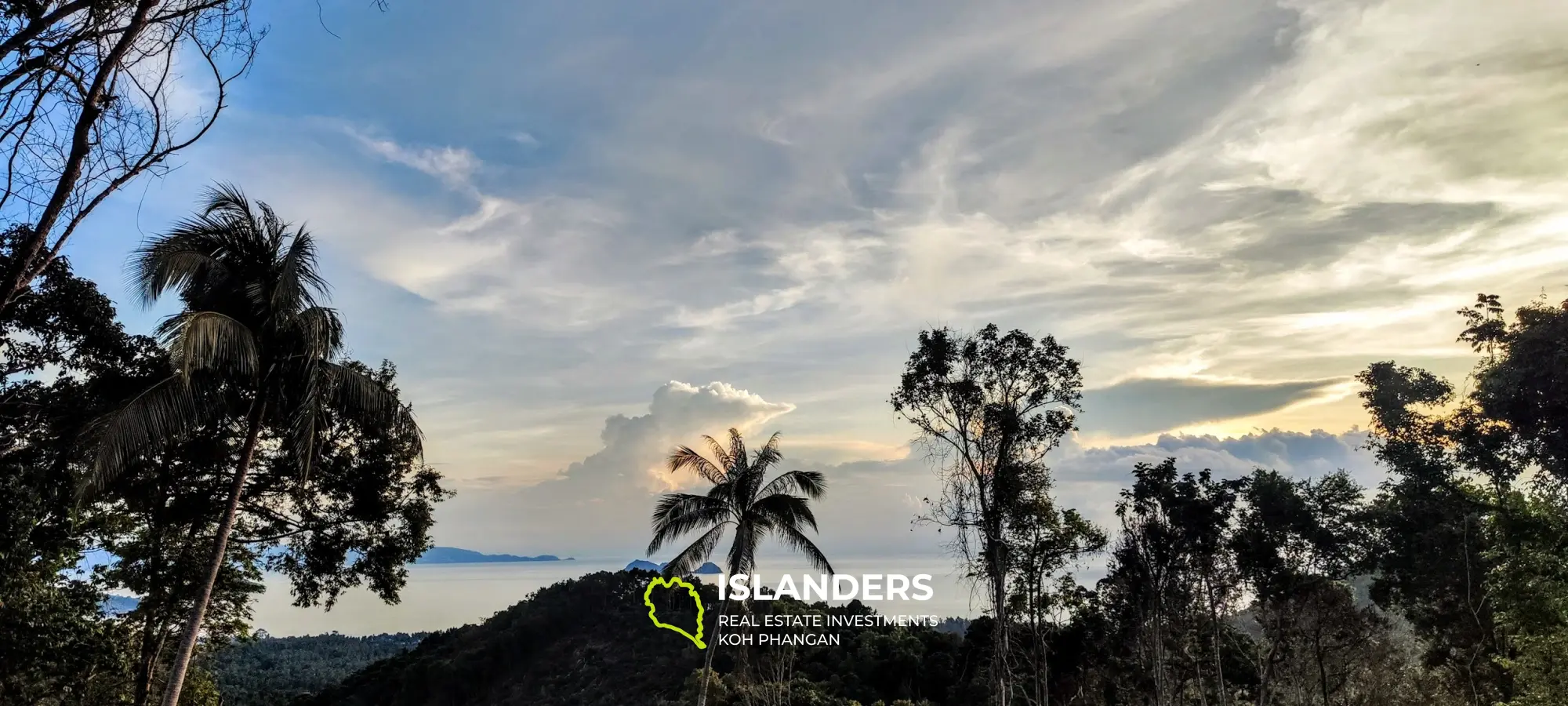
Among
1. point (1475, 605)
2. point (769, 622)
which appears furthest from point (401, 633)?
point (1475, 605)

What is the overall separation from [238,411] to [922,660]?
26605 millimetres

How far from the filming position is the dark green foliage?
4541cm

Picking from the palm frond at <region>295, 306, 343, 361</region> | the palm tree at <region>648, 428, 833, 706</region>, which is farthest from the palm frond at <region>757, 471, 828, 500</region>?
the palm frond at <region>295, 306, 343, 361</region>

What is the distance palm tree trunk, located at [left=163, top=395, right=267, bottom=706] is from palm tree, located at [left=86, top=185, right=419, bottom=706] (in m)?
0.02

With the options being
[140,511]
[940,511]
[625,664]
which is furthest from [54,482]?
[625,664]

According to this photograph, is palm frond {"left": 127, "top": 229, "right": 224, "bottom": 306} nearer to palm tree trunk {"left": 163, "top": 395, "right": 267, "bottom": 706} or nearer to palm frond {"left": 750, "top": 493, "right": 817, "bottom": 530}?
palm tree trunk {"left": 163, "top": 395, "right": 267, "bottom": 706}

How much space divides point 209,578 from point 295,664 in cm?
8740

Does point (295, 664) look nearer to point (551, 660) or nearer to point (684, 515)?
point (551, 660)

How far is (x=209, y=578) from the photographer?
9242 millimetres

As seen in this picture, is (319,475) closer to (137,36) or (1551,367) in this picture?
Result: (137,36)

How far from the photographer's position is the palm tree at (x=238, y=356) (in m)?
8.51

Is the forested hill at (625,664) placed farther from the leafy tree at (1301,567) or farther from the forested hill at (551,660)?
the leafy tree at (1301,567)

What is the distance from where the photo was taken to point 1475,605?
2095cm

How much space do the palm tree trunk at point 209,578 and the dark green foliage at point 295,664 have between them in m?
9.58
